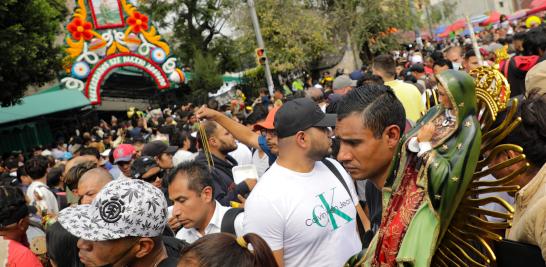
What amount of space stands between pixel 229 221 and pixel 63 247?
1.03 m

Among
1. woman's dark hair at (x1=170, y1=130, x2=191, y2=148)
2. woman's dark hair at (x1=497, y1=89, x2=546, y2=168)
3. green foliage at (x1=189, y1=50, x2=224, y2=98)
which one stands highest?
green foliage at (x1=189, y1=50, x2=224, y2=98)

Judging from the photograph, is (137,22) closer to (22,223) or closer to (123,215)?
(22,223)

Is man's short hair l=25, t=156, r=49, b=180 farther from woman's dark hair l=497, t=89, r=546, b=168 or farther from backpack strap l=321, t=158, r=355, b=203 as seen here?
woman's dark hair l=497, t=89, r=546, b=168

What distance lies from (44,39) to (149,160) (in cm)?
1430

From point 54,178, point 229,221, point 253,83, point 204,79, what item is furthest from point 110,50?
point 229,221

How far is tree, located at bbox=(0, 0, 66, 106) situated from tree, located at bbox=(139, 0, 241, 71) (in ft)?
78.1

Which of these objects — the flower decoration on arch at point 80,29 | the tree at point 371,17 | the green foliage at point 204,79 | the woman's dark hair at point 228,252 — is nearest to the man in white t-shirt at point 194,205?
the woman's dark hair at point 228,252

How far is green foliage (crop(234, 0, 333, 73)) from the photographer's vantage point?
29.9 metres

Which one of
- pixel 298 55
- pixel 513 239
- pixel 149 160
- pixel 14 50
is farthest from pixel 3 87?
pixel 513 239

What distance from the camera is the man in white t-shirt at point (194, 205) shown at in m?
3.87

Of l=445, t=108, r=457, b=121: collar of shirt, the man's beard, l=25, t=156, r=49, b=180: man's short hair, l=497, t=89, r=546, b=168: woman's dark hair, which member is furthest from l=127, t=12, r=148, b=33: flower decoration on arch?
l=445, t=108, r=457, b=121: collar of shirt

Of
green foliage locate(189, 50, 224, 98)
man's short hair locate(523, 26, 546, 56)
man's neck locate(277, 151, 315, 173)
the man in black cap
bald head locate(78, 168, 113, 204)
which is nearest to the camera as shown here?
man's neck locate(277, 151, 315, 173)

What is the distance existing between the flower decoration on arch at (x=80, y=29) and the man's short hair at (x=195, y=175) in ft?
75.9

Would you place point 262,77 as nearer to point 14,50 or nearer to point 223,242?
point 14,50
